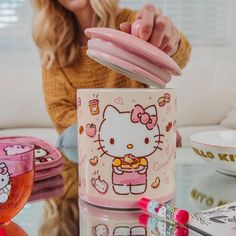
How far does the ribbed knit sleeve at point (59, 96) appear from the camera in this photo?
145cm

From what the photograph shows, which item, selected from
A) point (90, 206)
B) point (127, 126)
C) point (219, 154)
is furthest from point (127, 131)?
point (219, 154)

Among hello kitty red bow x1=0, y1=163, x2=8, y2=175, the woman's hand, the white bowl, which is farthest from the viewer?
the white bowl

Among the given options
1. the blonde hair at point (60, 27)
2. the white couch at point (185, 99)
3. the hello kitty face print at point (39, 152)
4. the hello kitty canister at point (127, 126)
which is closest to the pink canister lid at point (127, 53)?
the hello kitty canister at point (127, 126)

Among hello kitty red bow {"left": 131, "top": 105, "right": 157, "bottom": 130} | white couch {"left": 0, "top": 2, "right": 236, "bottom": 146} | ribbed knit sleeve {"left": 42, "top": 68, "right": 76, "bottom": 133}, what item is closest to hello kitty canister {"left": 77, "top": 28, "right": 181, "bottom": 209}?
hello kitty red bow {"left": 131, "top": 105, "right": 157, "bottom": 130}

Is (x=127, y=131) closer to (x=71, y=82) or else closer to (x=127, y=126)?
(x=127, y=126)

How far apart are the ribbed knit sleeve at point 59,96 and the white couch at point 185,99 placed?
834 mm

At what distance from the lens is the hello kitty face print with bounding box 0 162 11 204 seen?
46 cm

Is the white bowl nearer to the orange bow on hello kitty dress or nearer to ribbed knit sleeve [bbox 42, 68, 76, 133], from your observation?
the orange bow on hello kitty dress

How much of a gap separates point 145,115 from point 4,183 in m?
0.17

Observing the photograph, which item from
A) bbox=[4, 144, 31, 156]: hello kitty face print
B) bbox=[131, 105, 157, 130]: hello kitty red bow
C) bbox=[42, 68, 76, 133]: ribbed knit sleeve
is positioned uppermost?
bbox=[131, 105, 157, 130]: hello kitty red bow

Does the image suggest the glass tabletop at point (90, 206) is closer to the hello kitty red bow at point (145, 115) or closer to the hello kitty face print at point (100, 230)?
the hello kitty face print at point (100, 230)

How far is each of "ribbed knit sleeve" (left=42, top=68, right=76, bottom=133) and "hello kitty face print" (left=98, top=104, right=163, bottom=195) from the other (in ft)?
2.97

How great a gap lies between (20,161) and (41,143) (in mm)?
294

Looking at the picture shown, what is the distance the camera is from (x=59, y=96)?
1509mm
